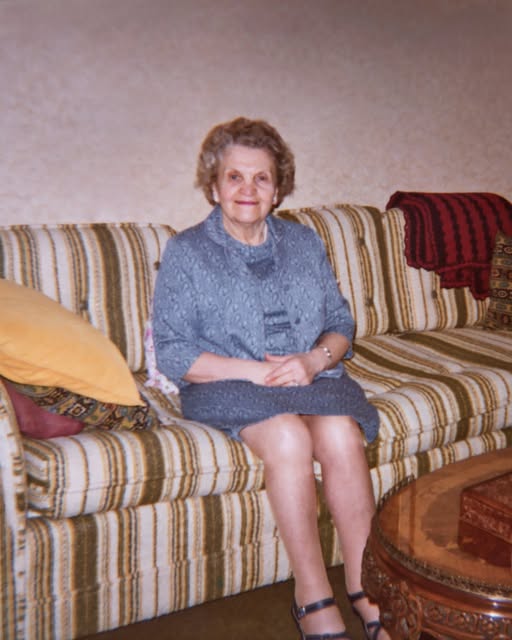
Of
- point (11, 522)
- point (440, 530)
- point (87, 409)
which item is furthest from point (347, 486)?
point (11, 522)

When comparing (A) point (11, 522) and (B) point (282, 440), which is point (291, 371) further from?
(A) point (11, 522)

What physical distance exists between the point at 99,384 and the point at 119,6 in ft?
4.55

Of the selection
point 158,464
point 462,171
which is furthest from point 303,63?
point 158,464

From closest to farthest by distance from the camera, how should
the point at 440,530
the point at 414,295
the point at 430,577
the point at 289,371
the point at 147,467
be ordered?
the point at 430,577, the point at 440,530, the point at 147,467, the point at 289,371, the point at 414,295

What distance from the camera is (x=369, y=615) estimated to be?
59.7 inches

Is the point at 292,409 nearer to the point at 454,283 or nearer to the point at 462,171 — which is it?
the point at 454,283

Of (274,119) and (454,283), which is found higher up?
→ (274,119)

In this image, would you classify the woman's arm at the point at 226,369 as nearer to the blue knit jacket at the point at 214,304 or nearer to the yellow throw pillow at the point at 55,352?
the blue knit jacket at the point at 214,304

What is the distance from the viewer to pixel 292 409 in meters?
1.70

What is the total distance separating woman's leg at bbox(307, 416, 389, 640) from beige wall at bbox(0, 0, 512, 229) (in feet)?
4.03

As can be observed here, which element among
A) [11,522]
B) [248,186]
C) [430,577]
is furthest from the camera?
[248,186]

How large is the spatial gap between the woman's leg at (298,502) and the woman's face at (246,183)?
59 cm

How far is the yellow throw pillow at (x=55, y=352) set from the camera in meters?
1.59

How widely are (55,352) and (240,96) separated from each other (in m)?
1.43
